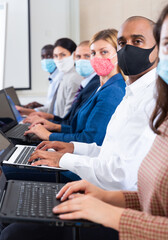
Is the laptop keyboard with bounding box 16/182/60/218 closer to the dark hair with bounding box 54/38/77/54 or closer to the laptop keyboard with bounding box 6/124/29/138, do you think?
the laptop keyboard with bounding box 6/124/29/138

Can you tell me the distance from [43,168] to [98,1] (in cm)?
335

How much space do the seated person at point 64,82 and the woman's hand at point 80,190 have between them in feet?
5.47

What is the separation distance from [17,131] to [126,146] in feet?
3.82

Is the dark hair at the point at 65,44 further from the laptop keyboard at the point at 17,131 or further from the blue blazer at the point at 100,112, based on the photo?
the blue blazer at the point at 100,112

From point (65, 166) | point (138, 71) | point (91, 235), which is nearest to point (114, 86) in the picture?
point (138, 71)

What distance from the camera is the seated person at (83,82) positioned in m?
2.08

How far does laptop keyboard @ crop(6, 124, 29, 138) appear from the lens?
1987mm

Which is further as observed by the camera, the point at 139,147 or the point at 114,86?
the point at 114,86

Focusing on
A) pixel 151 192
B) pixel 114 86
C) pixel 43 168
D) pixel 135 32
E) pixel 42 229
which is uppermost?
pixel 135 32

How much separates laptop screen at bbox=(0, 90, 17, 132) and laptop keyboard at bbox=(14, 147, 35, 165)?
21.3 inches

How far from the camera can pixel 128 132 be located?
1092 millimetres

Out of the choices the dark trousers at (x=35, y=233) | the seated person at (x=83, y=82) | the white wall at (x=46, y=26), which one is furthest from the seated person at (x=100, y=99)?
the white wall at (x=46, y=26)

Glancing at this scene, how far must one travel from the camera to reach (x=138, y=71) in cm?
133

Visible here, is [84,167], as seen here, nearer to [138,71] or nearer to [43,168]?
[43,168]
